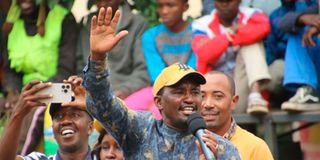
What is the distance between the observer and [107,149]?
850 centimetres

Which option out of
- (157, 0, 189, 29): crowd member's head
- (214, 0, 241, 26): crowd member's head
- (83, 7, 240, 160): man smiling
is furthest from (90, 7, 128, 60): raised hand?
(157, 0, 189, 29): crowd member's head

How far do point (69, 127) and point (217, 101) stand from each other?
1033 mm

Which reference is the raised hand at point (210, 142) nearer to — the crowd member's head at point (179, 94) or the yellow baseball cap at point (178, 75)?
the crowd member's head at point (179, 94)

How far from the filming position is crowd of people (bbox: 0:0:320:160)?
8.04 metres

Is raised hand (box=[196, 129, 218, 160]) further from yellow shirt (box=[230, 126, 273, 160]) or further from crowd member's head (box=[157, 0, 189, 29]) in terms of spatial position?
crowd member's head (box=[157, 0, 189, 29])

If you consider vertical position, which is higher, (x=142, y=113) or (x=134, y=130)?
(x=142, y=113)

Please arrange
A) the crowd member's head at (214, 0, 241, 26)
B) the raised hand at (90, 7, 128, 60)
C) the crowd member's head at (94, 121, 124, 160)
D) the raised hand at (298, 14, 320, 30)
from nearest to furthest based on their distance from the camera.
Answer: the raised hand at (90, 7, 128, 60) < the crowd member's head at (94, 121, 124, 160) < the raised hand at (298, 14, 320, 30) < the crowd member's head at (214, 0, 241, 26)

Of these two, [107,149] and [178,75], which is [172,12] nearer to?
[107,149]

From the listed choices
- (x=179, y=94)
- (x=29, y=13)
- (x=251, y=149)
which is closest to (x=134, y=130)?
(x=179, y=94)

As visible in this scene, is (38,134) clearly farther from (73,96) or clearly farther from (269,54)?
(73,96)

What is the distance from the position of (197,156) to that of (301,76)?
3.26 m

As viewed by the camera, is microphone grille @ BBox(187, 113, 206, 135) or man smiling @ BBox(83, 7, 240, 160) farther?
man smiling @ BBox(83, 7, 240, 160)

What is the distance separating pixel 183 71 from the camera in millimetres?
6750

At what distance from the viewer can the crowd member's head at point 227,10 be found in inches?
399
